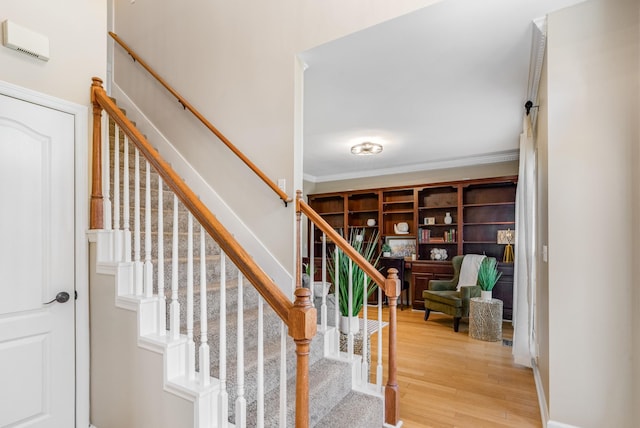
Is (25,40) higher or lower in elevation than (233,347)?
higher

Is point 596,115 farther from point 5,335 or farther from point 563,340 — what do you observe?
point 5,335

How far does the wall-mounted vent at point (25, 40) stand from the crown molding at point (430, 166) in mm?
5503

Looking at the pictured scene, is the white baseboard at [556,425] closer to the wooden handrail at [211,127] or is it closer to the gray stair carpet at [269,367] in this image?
the gray stair carpet at [269,367]

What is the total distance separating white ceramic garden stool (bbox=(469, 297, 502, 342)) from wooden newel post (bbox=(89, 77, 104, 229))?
12.9 ft

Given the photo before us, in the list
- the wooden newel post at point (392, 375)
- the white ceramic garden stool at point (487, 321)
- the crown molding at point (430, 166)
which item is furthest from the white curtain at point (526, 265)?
the crown molding at point (430, 166)

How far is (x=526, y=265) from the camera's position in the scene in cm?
317

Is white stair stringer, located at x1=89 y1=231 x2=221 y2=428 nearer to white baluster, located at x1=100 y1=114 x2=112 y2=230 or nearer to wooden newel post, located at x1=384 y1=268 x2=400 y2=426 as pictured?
white baluster, located at x1=100 y1=114 x2=112 y2=230

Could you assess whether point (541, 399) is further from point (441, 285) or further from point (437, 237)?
point (437, 237)

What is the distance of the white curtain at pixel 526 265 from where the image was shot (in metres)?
3.08

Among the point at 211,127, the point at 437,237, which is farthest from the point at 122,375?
the point at 437,237

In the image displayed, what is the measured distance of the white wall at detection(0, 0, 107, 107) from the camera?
70.6 inches

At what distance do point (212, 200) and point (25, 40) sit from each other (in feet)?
5.31

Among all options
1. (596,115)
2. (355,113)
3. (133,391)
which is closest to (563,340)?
(596,115)

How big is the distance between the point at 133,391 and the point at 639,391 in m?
2.53
